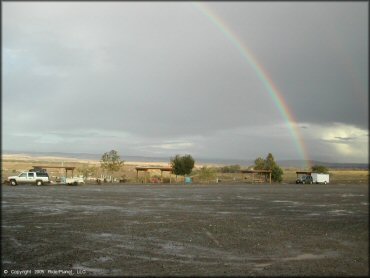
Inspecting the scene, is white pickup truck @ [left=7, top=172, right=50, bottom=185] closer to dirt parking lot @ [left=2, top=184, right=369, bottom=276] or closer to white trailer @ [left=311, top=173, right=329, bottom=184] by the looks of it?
dirt parking lot @ [left=2, top=184, right=369, bottom=276]

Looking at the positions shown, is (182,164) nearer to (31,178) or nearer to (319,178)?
(319,178)

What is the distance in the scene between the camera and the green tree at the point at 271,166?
286 ft

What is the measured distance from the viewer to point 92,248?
41.6 feet

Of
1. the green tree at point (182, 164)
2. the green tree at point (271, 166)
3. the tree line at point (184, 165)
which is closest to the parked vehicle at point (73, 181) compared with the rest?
the tree line at point (184, 165)

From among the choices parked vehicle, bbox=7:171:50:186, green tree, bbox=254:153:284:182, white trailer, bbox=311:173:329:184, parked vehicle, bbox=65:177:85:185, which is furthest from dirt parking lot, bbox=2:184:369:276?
green tree, bbox=254:153:284:182

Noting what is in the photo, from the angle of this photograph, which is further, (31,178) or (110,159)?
(110,159)

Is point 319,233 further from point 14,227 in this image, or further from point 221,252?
point 14,227

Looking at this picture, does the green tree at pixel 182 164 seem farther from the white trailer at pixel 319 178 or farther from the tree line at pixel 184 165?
the white trailer at pixel 319 178

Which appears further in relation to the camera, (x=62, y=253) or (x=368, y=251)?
(x=368, y=251)

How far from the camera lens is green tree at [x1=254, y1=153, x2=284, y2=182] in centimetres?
8712

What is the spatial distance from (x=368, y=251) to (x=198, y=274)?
6387 millimetres

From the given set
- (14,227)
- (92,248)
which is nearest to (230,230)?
(92,248)

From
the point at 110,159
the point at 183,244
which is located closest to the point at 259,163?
the point at 110,159

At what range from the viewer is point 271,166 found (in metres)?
91.8
